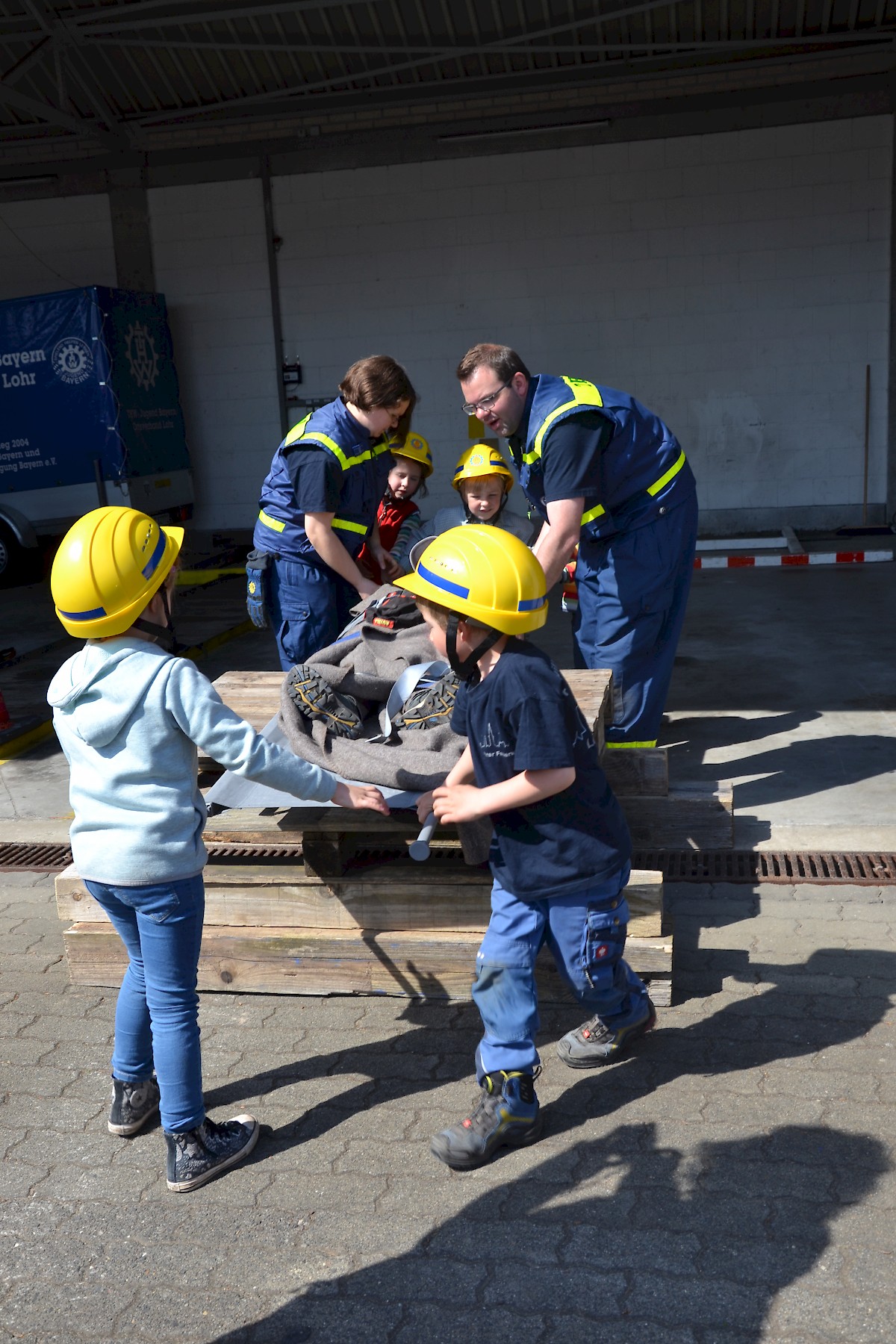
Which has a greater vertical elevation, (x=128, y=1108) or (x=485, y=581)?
(x=485, y=581)

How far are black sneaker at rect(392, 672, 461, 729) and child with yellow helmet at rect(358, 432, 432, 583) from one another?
147 centimetres

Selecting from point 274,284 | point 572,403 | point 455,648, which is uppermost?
point 274,284

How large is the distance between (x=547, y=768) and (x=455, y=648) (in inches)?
14.6

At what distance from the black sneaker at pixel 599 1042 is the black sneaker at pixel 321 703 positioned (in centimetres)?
122

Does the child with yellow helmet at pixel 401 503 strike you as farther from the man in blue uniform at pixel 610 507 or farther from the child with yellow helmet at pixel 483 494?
the man in blue uniform at pixel 610 507

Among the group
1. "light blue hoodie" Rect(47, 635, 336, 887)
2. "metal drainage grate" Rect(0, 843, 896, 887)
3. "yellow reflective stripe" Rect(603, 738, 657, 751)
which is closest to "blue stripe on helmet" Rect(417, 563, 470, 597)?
"light blue hoodie" Rect(47, 635, 336, 887)

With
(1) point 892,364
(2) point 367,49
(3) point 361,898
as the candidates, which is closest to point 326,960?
(3) point 361,898

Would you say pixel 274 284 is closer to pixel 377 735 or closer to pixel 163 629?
pixel 377 735

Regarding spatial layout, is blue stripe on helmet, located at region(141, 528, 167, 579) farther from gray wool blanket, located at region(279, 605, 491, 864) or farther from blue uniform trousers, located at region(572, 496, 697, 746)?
blue uniform trousers, located at region(572, 496, 697, 746)

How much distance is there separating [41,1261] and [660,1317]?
1391 millimetres

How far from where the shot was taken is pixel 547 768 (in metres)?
2.68

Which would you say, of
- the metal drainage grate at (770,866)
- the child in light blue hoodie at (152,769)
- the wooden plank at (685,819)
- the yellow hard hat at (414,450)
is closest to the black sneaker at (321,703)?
the child in light blue hoodie at (152,769)

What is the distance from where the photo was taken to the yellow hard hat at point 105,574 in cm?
272

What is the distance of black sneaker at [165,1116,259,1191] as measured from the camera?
2.85 metres
